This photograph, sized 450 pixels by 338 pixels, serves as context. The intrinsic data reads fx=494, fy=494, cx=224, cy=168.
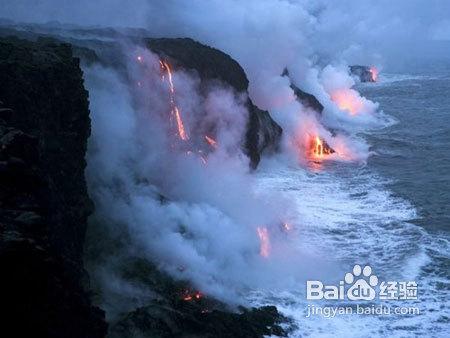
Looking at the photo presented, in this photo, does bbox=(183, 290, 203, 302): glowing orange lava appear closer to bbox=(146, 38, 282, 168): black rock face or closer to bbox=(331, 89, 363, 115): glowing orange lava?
bbox=(146, 38, 282, 168): black rock face

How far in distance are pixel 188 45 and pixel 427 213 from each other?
77.1ft

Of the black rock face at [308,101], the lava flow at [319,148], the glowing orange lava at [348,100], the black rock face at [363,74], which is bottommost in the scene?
the lava flow at [319,148]

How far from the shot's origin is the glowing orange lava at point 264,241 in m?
27.4

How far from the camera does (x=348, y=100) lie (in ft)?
244

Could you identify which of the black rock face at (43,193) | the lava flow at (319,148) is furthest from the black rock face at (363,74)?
the black rock face at (43,193)

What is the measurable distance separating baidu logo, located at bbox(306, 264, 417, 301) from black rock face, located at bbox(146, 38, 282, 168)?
19.6 m

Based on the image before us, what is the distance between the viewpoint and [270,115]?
2051 inches

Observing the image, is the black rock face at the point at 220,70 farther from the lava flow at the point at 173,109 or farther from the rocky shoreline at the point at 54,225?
the rocky shoreline at the point at 54,225

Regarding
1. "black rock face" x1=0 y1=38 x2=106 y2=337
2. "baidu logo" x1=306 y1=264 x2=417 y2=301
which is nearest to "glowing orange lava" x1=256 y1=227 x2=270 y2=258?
"baidu logo" x1=306 y1=264 x2=417 y2=301

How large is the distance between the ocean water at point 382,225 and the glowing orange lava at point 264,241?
1923mm

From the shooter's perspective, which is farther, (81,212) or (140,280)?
(140,280)

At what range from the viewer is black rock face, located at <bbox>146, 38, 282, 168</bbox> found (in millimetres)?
40322

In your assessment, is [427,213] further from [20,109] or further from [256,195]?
[20,109]

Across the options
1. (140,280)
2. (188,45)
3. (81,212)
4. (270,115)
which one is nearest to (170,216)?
(140,280)
